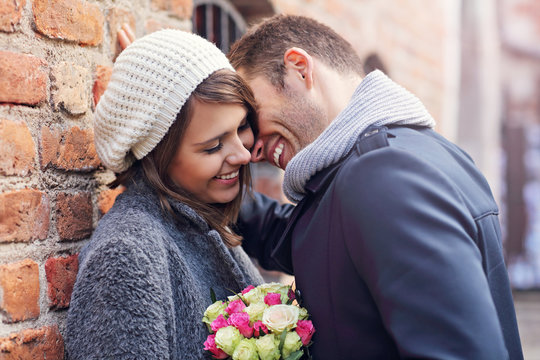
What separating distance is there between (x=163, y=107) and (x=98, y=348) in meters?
0.71

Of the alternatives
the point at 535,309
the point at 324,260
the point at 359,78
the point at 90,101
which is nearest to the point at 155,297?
the point at 324,260

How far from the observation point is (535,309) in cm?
927

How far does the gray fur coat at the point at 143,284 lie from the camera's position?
1532 mm

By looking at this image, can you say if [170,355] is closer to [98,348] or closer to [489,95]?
[98,348]

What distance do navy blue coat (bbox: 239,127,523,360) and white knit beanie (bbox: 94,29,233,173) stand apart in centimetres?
48

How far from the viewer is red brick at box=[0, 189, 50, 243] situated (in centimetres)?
153

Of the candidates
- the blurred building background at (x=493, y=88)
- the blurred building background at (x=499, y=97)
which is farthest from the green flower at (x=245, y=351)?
the blurred building background at (x=499, y=97)

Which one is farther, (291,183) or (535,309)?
(535,309)

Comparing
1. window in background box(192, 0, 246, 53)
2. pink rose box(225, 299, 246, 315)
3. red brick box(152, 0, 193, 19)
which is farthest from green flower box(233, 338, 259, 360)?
window in background box(192, 0, 246, 53)

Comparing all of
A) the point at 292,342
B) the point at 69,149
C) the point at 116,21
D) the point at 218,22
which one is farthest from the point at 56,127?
the point at 218,22

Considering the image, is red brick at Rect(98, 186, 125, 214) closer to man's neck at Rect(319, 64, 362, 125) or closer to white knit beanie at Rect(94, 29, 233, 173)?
white knit beanie at Rect(94, 29, 233, 173)

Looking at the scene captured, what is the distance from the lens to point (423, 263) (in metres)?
1.33

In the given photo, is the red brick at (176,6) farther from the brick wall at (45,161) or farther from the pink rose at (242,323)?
the pink rose at (242,323)

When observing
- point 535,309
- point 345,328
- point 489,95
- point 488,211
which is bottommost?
point 535,309
